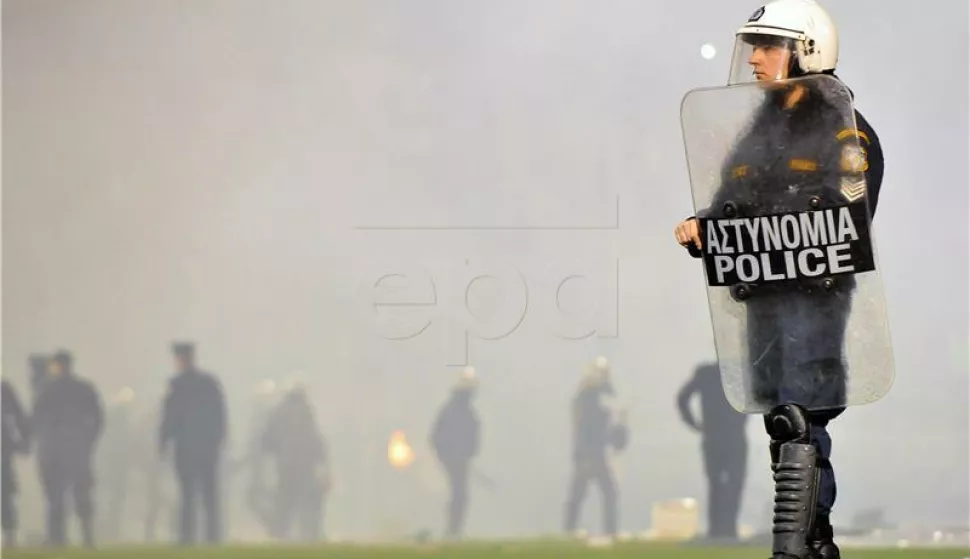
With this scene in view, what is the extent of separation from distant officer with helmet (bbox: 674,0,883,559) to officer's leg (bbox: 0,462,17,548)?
2508mm

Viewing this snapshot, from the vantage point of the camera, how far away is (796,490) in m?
2.79

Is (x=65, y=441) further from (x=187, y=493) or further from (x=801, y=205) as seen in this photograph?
(x=801, y=205)

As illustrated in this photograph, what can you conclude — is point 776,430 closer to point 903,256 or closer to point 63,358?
point 903,256

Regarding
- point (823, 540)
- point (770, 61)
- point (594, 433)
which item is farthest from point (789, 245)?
point (594, 433)

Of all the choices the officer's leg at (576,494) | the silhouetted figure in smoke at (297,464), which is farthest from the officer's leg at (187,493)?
the officer's leg at (576,494)

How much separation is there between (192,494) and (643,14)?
5.77 ft

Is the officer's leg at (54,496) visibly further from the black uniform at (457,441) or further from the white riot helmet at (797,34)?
the white riot helmet at (797,34)

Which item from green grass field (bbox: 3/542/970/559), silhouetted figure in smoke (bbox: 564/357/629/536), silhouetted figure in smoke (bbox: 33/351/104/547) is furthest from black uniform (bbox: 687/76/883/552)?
silhouetted figure in smoke (bbox: 33/351/104/547)

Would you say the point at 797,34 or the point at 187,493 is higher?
the point at 797,34

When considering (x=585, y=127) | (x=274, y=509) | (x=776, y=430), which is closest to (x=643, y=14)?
(x=585, y=127)

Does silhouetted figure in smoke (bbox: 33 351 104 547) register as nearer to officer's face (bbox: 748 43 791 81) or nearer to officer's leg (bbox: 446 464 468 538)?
officer's leg (bbox: 446 464 468 538)

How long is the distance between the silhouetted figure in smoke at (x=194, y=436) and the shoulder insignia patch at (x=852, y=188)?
2.28 meters

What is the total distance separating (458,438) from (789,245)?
189 centimetres

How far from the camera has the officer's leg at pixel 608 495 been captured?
178 inches
